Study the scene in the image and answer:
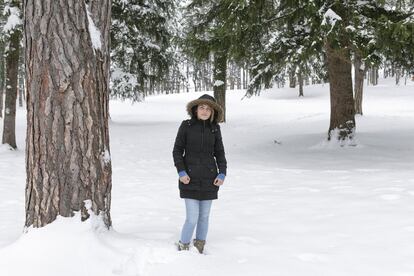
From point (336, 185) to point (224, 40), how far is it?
17.0 ft

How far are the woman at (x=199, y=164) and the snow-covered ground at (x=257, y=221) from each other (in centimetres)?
28

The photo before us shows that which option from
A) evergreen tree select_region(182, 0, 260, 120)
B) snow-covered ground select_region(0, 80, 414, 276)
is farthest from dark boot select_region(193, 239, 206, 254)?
evergreen tree select_region(182, 0, 260, 120)

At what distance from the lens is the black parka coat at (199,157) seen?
411 cm

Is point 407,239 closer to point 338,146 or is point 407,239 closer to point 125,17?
point 338,146

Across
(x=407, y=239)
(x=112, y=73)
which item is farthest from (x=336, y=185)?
(x=112, y=73)

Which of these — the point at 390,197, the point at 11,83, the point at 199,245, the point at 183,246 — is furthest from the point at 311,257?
the point at 11,83

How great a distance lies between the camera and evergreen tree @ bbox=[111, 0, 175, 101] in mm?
17359

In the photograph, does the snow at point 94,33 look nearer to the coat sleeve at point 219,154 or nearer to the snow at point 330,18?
the coat sleeve at point 219,154

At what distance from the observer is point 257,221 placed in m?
5.46

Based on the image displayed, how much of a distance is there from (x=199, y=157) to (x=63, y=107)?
132 centimetres

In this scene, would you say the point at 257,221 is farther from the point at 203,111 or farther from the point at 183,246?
the point at 203,111

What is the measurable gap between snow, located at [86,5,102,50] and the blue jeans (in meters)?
1.63

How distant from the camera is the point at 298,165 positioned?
1023cm

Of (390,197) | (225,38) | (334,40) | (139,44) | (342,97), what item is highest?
(139,44)
